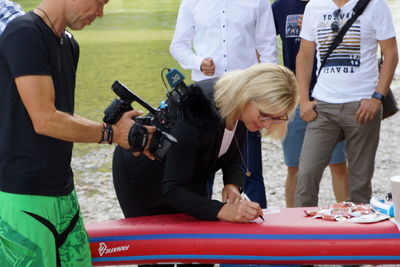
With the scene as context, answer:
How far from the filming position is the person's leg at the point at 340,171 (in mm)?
4352

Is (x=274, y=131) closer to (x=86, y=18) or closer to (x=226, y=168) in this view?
(x=226, y=168)

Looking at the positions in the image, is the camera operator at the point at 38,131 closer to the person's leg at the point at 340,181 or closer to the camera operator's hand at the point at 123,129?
the camera operator's hand at the point at 123,129

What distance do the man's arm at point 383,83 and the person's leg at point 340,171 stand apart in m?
0.55

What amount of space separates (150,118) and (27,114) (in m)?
0.57

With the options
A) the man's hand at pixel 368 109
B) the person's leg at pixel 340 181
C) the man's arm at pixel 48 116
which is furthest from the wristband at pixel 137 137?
the person's leg at pixel 340 181

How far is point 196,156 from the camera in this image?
2809 millimetres

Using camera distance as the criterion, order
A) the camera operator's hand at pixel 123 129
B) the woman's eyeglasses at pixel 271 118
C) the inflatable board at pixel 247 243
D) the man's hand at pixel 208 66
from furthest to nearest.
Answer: the man's hand at pixel 208 66 < the inflatable board at pixel 247 243 < the woman's eyeglasses at pixel 271 118 < the camera operator's hand at pixel 123 129

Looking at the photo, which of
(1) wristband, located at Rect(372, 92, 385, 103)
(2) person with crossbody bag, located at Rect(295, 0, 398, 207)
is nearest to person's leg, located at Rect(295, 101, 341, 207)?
(2) person with crossbody bag, located at Rect(295, 0, 398, 207)

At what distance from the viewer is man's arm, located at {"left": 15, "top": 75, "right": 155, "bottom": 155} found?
208 centimetres

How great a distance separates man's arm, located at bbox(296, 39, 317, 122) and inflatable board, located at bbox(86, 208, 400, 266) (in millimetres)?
1186

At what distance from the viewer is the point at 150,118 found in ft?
8.27

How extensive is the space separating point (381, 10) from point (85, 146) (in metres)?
4.47

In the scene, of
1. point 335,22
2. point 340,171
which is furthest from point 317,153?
point 335,22

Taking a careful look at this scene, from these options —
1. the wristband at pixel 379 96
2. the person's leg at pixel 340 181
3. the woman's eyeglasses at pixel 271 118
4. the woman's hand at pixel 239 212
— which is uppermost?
the woman's eyeglasses at pixel 271 118
